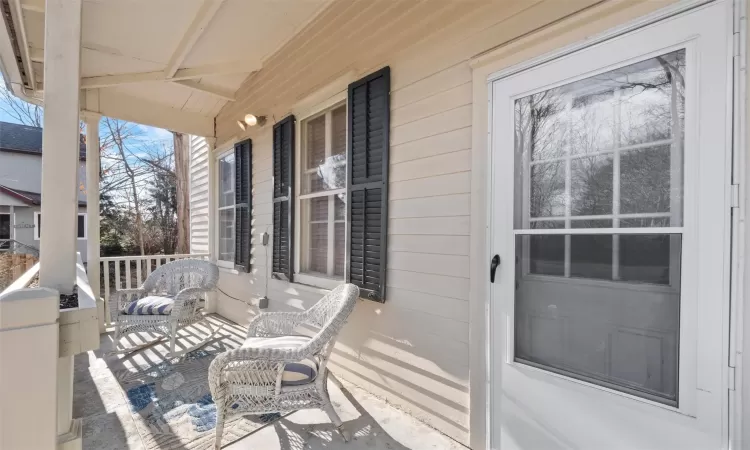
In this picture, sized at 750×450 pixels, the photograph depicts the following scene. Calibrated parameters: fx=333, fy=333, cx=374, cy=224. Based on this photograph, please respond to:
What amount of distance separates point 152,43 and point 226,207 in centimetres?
235

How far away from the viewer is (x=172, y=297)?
12.3ft

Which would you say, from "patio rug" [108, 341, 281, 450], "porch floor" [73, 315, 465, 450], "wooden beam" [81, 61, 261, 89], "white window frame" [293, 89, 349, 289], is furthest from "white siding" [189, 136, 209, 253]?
"porch floor" [73, 315, 465, 450]

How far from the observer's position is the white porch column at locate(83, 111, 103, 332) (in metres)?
3.77

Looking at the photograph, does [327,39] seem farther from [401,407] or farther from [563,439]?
[563,439]

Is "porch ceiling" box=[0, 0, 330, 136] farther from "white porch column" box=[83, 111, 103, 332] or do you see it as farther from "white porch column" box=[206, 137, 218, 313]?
"white porch column" box=[206, 137, 218, 313]

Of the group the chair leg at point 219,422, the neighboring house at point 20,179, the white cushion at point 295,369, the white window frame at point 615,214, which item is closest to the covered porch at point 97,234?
the chair leg at point 219,422

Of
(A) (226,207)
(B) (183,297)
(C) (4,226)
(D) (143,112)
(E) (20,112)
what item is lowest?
(B) (183,297)

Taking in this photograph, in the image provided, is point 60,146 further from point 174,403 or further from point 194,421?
point 174,403

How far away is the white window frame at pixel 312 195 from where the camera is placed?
9.59 ft

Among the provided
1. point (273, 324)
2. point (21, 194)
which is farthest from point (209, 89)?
point (21, 194)

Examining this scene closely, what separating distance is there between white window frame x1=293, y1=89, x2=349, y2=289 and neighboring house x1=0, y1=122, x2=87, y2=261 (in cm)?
499

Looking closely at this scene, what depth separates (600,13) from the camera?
146 cm

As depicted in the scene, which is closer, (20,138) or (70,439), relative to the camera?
(70,439)

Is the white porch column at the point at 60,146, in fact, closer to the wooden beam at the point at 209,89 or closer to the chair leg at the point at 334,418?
the chair leg at the point at 334,418
